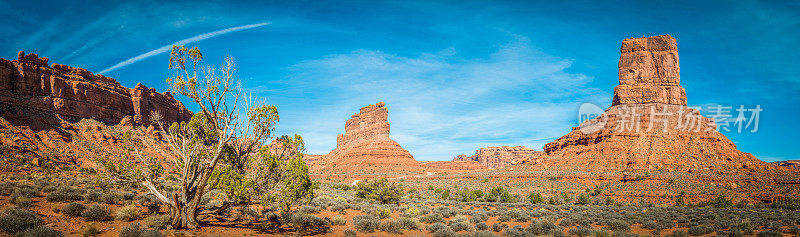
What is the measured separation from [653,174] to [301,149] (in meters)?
58.3

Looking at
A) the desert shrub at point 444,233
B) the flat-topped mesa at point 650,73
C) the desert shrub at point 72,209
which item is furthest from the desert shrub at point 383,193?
the flat-topped mesa at point 650,73

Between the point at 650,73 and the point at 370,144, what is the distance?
7733 centimetres

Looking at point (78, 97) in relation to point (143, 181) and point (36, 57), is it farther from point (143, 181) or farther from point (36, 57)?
point (143, 181)

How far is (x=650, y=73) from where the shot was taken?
3103 inches

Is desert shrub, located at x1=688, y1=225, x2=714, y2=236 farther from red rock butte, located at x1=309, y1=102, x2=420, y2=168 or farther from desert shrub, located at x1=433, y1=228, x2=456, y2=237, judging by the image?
red rock butte, located at x1=309, y1=102, x2=420, y2=168

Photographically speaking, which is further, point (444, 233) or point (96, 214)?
point (444, 233)

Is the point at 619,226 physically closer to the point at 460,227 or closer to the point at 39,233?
the point at 460,227

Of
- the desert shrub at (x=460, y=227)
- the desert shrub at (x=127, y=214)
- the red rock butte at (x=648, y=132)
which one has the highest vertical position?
the red rock butte at (x=648, y=132)

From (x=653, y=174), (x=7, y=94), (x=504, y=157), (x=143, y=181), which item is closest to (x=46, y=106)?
(x=7, y=94)

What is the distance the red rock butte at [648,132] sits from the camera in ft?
203

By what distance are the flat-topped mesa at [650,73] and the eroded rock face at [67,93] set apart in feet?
305

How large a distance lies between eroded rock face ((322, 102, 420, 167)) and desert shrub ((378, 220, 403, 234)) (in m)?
81.0

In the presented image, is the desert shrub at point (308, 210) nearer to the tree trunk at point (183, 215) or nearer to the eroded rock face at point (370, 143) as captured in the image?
the tree trunk at point (183, 215)

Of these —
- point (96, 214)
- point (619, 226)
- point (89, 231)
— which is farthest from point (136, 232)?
point (619, 226)
